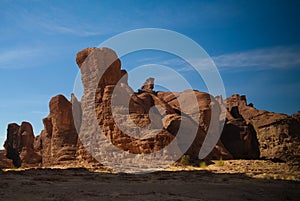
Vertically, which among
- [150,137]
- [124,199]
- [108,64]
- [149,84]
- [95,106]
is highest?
[149,84]

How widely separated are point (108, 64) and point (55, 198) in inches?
791

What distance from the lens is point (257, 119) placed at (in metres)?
45.4

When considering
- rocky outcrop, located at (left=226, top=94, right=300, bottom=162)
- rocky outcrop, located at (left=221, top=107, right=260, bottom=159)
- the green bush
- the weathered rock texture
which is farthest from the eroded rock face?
rocky outcrop, located at (left=226, top=94, right=300, bottom=162)

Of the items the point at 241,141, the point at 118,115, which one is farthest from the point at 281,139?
the point at 118,115

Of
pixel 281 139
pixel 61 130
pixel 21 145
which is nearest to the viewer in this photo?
pixel 281 139

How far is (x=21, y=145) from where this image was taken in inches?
2293

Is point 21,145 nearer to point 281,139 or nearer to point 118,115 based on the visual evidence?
point 118,115

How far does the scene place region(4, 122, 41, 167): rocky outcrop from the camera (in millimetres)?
55062

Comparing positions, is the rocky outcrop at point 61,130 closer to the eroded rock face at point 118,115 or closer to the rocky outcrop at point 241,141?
the eroded rock face at point 118,115

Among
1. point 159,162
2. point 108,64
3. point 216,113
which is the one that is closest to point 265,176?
point 159,162

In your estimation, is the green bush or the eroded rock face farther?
the eroded rock face

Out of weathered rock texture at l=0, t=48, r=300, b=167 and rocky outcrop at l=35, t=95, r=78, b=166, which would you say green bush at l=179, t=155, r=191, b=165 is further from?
rocky outcrop at l=35, t=95, r=78, b=166

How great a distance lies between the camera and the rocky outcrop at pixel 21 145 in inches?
2168

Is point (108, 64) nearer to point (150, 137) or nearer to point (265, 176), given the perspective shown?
point (150, 137)
